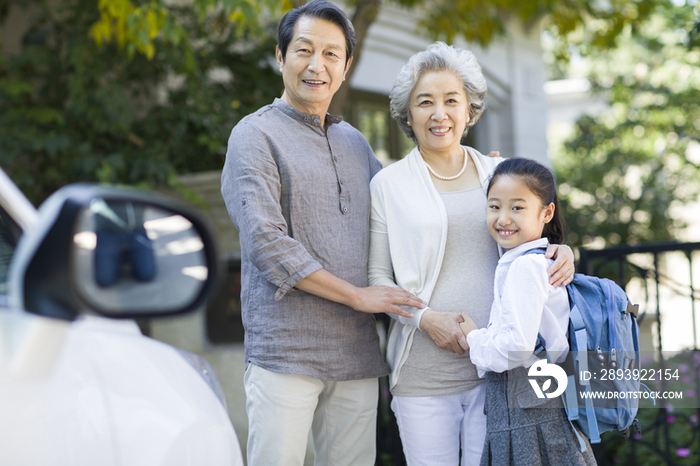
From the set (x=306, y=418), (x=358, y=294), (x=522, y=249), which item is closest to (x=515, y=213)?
(x=522, y=249)

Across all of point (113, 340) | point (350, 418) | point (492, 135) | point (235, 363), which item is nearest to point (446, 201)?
point (350, 418)

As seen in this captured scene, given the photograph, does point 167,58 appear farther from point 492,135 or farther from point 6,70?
point 492,135

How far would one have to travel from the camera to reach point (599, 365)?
1848mm

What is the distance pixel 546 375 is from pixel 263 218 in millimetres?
969

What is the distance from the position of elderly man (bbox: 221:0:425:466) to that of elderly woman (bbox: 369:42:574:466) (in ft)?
0.28

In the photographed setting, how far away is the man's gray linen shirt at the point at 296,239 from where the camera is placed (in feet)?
6.39

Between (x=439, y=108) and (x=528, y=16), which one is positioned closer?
(x=439, y=108)

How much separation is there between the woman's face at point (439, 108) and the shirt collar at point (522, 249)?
0.46 meters

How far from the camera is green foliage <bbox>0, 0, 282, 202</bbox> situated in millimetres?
4504

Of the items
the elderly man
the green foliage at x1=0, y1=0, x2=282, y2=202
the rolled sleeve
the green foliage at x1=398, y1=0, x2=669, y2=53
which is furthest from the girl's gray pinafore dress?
the green foliage at x1=398, y1=0, x2=669, y2=53

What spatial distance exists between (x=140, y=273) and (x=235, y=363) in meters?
3.78

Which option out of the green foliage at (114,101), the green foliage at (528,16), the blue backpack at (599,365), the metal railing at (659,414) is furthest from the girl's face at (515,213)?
the green foliage at (528,16)

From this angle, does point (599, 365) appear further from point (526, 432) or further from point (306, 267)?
A: point (306, 267)

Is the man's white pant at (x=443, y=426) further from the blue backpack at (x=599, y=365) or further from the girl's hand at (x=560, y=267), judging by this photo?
the girl's hand at (x=560, y=267)
